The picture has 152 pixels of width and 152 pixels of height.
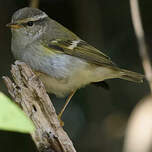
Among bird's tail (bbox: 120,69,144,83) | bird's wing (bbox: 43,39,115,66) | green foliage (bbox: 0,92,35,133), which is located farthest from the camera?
bird's tail (bbox: 120,69,144,83)

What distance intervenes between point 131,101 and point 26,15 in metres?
1.72

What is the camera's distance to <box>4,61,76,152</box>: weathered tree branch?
1.67m

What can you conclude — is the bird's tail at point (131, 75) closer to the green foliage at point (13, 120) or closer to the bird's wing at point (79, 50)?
the bird's wing at point (79, 50)

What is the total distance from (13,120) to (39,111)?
1.03m

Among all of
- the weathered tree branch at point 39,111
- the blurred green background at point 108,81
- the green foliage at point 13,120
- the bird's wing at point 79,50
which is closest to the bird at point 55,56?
the bird's wing at point 79,50

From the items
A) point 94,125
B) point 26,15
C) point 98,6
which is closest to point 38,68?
point 26,15

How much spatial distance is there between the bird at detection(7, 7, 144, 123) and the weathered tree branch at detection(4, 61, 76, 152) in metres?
0.55

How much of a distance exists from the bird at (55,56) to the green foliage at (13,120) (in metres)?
1.69

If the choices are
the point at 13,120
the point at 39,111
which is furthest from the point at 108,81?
the point at 13,120

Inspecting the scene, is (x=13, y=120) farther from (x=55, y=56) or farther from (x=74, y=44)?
(x=74, y=44)

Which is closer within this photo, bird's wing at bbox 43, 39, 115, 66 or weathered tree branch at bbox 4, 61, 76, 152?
weathered tree branch at bbox 4, 61, 76, 152

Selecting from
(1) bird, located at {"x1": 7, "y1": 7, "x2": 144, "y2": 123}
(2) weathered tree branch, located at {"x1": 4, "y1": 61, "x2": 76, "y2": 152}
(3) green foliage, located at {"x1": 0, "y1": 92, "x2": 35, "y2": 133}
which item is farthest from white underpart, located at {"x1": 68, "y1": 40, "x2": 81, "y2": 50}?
(3) green foliage, located at {"x1": 0, "y1": 92, "x2": 35, "y2": 133}

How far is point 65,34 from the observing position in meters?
2.85

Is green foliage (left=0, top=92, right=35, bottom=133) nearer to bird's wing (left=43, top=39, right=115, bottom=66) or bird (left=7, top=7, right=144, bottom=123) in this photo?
bird (left=7, top=7, right=144, bottom=123)
